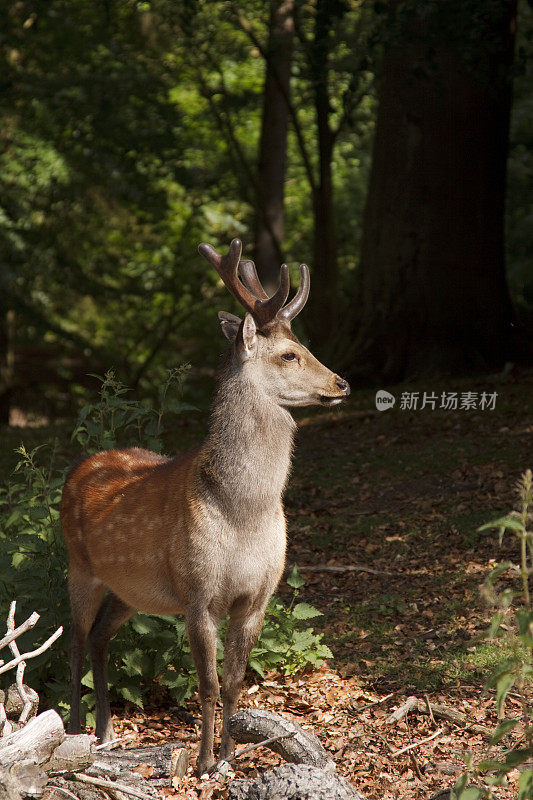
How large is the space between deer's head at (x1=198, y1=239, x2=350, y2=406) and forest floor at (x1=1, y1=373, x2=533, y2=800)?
1.32 meters

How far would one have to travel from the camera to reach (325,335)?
16250mm

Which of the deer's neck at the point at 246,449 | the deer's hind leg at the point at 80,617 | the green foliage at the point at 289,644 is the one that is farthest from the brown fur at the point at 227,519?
the green foliage at the point at 289,644

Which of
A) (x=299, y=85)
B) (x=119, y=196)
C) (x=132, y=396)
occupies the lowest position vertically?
(x=132, y=396)

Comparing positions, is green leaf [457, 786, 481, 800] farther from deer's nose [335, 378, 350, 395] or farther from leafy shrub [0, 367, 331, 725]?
leafy shrub [0, 367, 331, 725]

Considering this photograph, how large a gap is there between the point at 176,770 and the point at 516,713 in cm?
170

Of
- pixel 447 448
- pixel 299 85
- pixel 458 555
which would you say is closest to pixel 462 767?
pixel 458 555

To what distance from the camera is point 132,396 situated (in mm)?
19078

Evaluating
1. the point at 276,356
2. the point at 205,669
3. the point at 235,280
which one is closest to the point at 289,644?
the point at 205,669

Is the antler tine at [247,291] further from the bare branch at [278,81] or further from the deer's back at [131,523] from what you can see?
the bare branch at [278,81]

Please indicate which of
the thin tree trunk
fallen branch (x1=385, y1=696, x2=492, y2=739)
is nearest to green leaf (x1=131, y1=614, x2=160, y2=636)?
fallen branch (x1=385, y1=696, x2=492, y2=739)

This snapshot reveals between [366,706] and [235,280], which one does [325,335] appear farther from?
[235,280]

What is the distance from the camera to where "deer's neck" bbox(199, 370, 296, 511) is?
4578 millimetres

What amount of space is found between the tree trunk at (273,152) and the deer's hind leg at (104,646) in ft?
36.5

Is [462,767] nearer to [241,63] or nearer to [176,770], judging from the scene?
[176,770]
